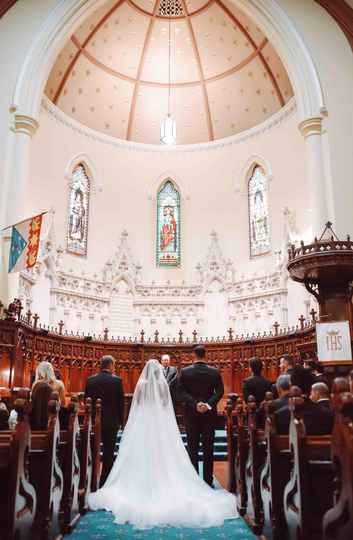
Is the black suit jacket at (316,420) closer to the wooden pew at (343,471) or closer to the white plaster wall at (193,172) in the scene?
the wooden pew at (343,471)

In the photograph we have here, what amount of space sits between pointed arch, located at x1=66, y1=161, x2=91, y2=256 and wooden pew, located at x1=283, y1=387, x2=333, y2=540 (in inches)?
582

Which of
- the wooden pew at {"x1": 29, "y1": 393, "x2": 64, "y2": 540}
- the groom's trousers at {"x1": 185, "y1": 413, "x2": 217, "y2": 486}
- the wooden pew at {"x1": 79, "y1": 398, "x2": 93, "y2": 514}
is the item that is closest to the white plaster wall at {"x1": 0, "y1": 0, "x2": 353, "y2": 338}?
the groom's trousers at {"x1": 185, "y1": 413, "x2": 217, "y2": 486}

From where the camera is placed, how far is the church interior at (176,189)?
1232 cm

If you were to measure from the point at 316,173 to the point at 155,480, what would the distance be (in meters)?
10.1

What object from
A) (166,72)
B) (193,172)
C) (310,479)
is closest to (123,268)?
(193,172)

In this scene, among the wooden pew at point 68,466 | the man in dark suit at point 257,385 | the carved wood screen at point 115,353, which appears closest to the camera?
the wooden pew at point 68,466

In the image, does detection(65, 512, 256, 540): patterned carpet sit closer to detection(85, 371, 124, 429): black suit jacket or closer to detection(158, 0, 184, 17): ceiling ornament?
detection(85, 371, 124, 429): black suit jacket

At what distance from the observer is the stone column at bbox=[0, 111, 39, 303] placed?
40.2 feet

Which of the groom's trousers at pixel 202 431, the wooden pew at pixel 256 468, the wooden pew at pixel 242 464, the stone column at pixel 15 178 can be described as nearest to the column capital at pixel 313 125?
the stone column at pixel 15 178

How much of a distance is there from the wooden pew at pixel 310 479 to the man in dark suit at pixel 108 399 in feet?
10.9

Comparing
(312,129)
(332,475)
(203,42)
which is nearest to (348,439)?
(332,475)

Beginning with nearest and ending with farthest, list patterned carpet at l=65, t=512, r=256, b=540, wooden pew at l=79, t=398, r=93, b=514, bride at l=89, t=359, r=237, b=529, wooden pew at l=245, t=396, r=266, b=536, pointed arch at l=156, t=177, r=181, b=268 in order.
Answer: patterned carpet at l=65, t=512, r=256, b=540
wooden pew at l=245, t=396, r=266, b=536
bride at l=89, t=359, r=237, b=529
wooden pew at l=79, t=398, r=93, b=514
pointed arch at l=156, t=177, r=181, b=268

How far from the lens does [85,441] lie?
5.41 m

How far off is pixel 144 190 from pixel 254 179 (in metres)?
4.16
